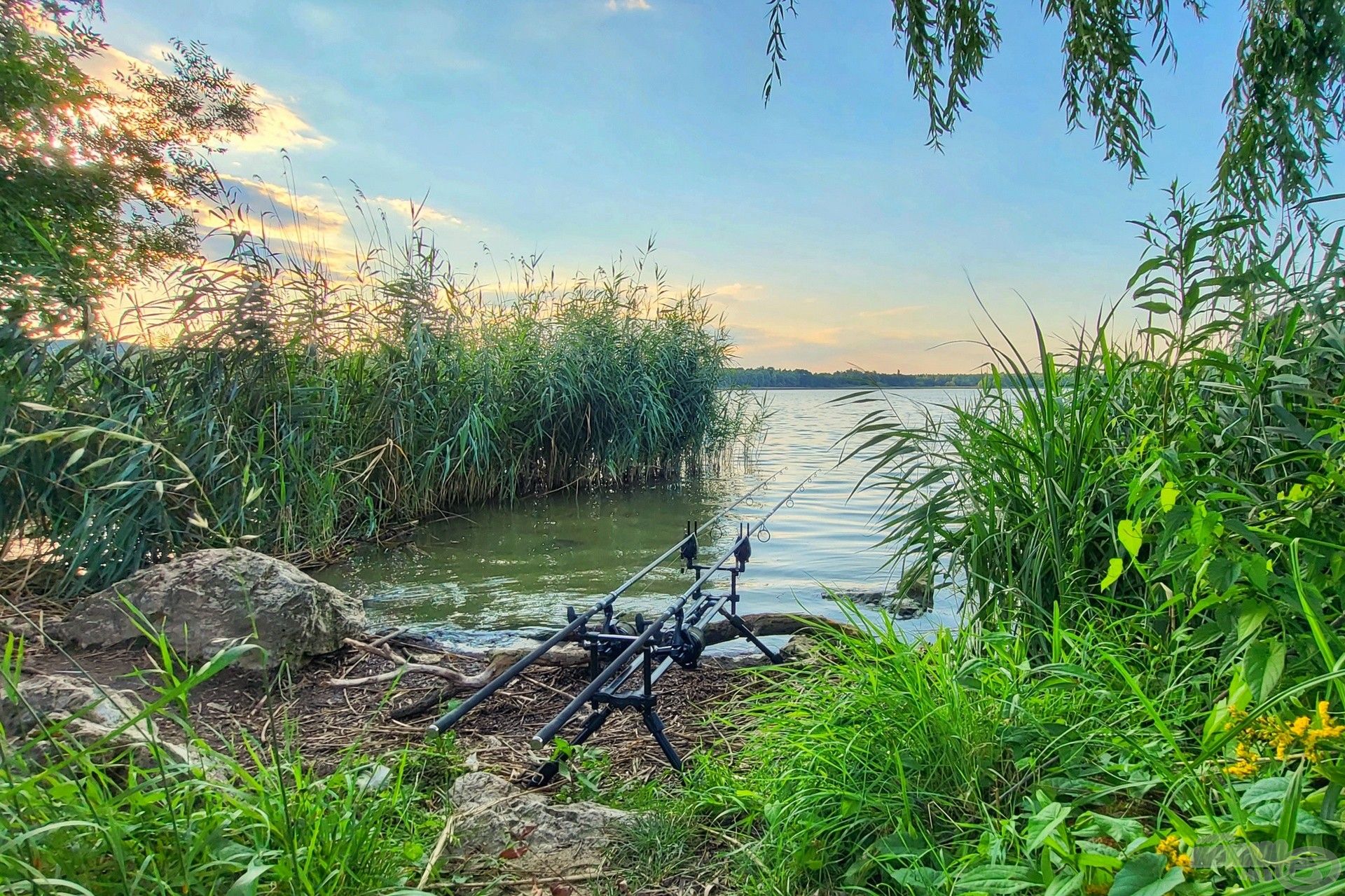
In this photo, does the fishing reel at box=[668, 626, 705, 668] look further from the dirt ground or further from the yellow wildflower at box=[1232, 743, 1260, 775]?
the yellow wildflower at box=[1232, 743, 1260, 775]

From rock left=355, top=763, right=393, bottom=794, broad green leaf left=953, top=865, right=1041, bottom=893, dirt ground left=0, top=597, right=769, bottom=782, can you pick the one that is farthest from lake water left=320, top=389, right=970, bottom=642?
rock left=355, top=763, right=393, bottom=794

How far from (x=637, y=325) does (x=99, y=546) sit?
7568 millimetres

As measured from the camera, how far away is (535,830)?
1911mm

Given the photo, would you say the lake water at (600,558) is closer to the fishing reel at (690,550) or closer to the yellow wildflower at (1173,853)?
the fishing reel at (690,550)

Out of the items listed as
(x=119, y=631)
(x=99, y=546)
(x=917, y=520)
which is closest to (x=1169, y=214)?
(x=917, y=520)

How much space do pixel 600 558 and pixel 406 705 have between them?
3.61 meters

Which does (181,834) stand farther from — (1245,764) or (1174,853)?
(1245,764)

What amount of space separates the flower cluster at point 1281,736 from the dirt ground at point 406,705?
1507 millimetres

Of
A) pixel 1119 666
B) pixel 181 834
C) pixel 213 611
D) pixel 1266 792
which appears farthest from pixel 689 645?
pixel 213 611

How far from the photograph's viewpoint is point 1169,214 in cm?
249

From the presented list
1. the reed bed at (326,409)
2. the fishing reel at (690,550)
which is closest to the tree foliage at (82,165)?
Result: the reed bed at (326,409)

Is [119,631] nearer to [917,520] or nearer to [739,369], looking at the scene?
[917,520]

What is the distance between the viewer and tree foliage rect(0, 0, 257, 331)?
4863mm

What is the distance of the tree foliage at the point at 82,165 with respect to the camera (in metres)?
4.86
